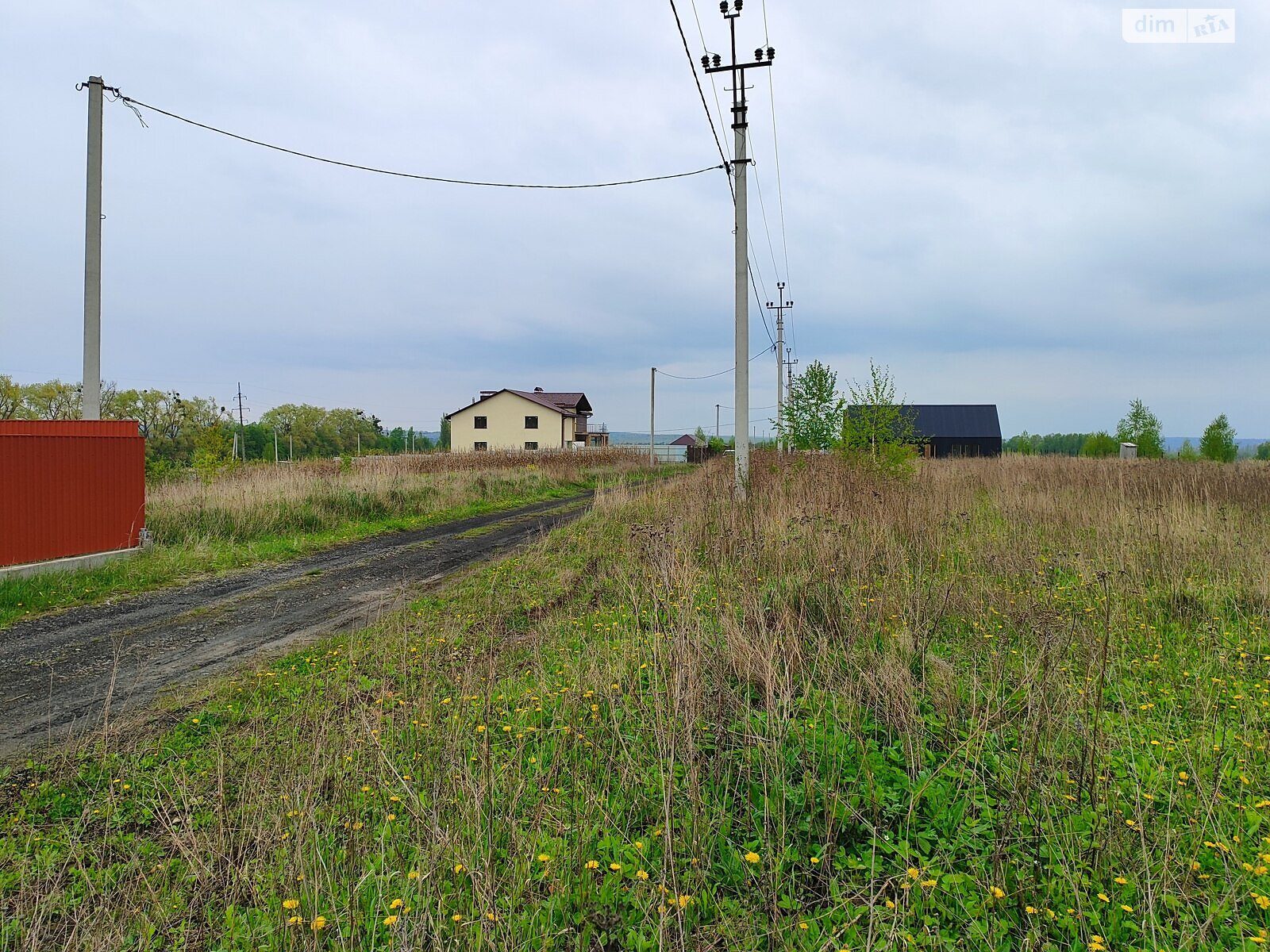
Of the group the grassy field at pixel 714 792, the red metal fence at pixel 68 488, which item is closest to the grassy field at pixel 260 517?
the red metal fence at pixel 68 488

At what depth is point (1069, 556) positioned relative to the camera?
7.30 meters

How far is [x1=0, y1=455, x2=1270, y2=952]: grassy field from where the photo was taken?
7.39ft

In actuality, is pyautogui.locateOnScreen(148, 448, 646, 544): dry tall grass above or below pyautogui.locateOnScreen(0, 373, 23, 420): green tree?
below

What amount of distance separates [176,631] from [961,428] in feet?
188

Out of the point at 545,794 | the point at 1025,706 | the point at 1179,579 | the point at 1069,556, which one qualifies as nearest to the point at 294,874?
the point at 545,794

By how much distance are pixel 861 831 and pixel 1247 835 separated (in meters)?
1.48

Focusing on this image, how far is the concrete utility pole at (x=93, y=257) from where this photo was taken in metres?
10.4

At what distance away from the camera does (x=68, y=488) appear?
910 centimetres

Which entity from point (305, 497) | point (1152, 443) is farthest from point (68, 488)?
point (1152, 443)

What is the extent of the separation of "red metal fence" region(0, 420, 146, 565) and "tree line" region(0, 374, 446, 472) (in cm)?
47

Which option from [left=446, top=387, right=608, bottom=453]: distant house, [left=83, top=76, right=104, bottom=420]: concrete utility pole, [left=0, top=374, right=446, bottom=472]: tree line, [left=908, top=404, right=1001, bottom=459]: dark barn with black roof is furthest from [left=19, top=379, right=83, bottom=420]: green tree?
[left=908, top=404, right=1001, bottom=459]: dark barn with black roof

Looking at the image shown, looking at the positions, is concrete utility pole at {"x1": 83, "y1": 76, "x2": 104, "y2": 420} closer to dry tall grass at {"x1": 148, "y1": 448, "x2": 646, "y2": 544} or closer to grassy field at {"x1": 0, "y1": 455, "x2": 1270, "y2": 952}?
dry tall grass at {"x1": 148, "y1": 448, "x2": 646, "y2": 544}

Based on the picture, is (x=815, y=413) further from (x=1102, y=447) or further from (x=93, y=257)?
(x=1102, y=447)

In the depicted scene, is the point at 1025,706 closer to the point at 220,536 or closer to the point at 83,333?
the point at 220,536
